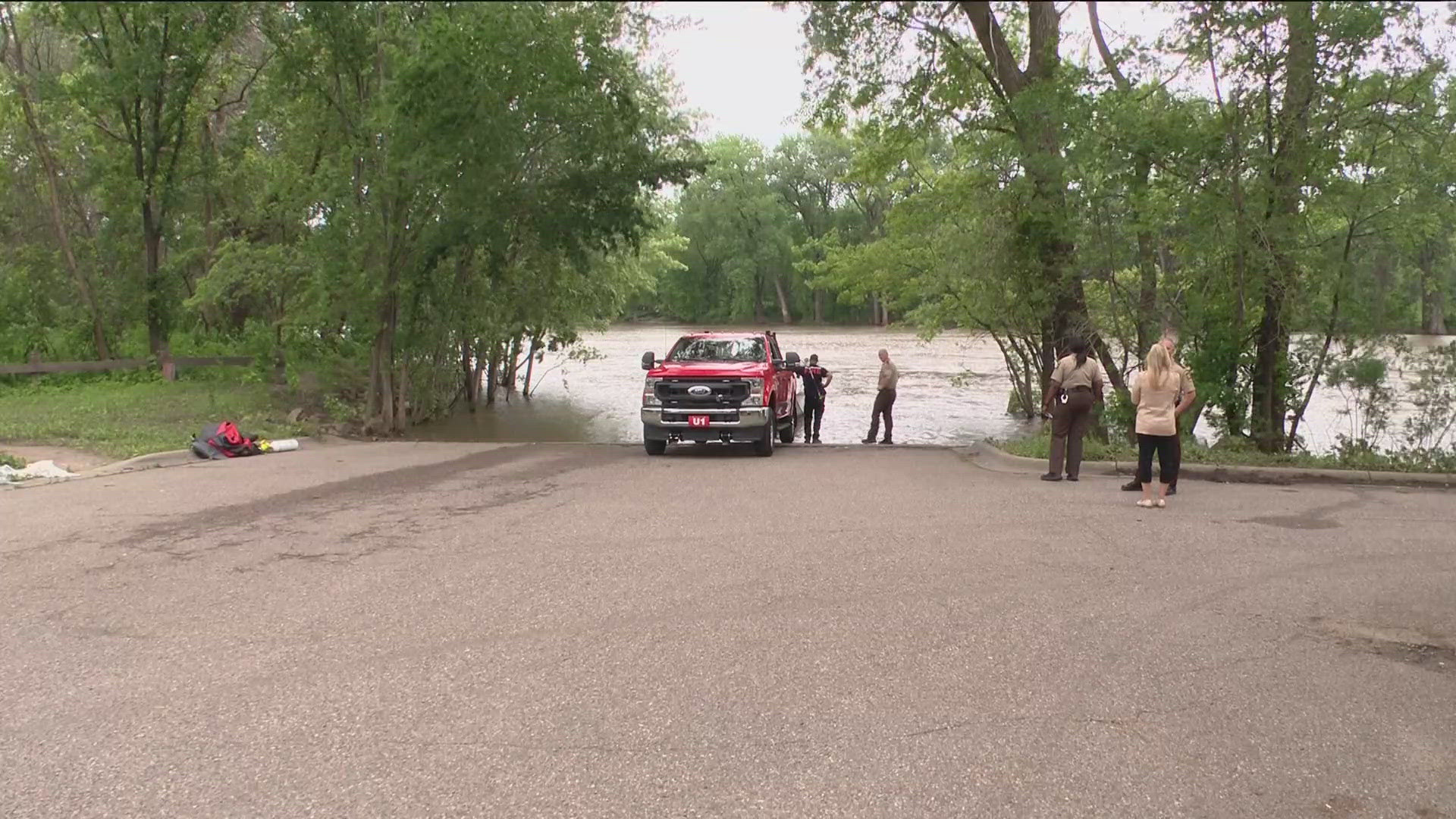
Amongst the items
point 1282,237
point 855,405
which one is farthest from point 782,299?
point 1282,237

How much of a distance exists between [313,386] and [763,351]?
1255 cm

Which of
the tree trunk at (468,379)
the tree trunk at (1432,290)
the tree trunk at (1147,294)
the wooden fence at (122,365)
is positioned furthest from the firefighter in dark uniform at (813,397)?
the wooden fence at (122,365)

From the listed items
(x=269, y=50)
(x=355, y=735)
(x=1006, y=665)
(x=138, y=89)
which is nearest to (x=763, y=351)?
(x=269, y=50)

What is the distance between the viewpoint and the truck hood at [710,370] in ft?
49.8

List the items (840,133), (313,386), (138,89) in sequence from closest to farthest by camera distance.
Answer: (840,133)
(138,89)
(313,386)

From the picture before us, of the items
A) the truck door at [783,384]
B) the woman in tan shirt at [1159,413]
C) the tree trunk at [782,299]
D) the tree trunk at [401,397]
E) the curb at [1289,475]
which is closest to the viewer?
the woman in tan shirt at [1159,413]

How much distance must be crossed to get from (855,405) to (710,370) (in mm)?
14140

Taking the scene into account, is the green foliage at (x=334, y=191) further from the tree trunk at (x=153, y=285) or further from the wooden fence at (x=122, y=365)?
the wooden fence at (x=122, y=365)

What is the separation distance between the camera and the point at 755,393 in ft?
49.9

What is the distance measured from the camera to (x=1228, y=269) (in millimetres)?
13508

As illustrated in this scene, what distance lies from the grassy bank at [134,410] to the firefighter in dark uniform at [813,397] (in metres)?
9.00

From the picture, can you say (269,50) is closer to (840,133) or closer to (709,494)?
(840,133)

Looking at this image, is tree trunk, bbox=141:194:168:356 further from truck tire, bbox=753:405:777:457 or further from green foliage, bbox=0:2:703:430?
truck tire, bbox=753:405:777:457

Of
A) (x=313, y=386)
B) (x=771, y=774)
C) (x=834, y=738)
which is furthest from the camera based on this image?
(x=313, y=386)
